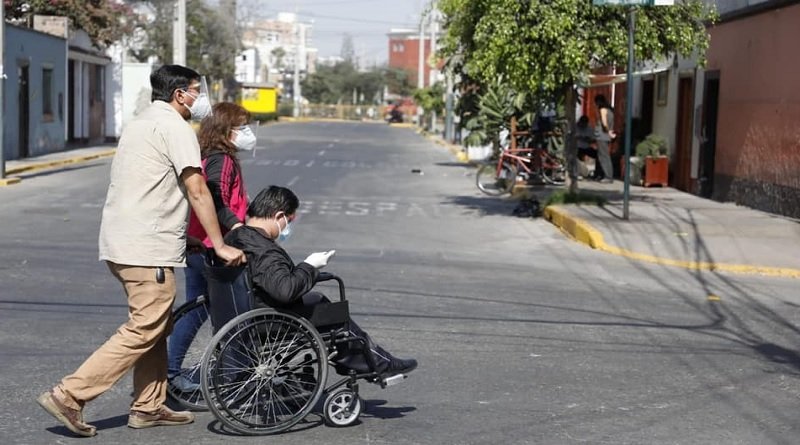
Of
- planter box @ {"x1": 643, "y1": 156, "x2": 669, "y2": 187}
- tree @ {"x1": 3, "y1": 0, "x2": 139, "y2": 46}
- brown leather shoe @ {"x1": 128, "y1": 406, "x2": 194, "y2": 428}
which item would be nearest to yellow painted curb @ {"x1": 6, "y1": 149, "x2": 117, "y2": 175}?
tree @ {"x1": 3, "y1": 0, "x2": 139, "y2": 46}

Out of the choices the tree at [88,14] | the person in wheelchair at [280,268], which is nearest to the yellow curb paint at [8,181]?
the tree at [88,14]

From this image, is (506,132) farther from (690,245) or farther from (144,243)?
(144,243)

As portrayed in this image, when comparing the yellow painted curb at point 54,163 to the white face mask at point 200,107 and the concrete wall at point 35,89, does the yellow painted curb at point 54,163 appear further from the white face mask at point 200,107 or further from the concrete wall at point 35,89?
the white face mask at point 200,107

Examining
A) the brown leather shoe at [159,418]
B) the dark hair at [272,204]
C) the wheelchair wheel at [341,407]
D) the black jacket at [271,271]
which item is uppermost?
the dark hair at [272,204]

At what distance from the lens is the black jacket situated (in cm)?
598

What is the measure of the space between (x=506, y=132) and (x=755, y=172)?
8770 mm

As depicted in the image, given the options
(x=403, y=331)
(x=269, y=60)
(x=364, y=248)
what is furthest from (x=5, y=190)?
(x=269, y=60)

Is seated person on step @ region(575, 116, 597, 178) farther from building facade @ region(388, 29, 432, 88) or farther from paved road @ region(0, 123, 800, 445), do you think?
building facade @ region(388, 29, 432, 88)

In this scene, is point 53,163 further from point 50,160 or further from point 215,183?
point 215,183

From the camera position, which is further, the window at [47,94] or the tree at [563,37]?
the window at [47,94]

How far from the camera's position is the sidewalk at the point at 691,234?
539 inches

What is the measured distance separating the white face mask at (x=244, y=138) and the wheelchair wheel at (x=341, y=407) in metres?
1.47

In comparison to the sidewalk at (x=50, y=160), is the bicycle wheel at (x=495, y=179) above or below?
above

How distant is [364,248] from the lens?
14648mm
